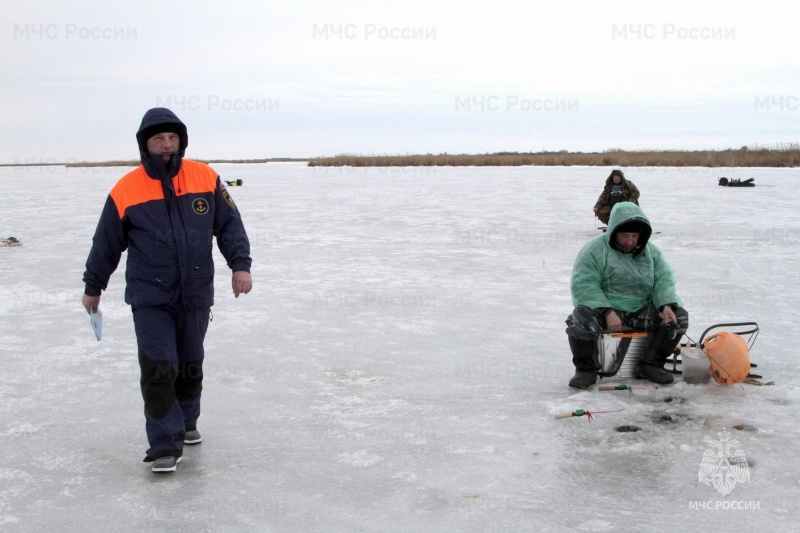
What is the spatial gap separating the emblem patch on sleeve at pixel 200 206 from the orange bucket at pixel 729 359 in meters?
2.78

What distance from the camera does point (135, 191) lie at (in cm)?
327

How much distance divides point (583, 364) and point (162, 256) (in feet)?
7.74

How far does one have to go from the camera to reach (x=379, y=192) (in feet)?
75.8

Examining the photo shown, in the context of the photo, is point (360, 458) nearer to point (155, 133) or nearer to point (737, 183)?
point (155, 133)

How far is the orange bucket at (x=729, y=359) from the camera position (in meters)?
4.18

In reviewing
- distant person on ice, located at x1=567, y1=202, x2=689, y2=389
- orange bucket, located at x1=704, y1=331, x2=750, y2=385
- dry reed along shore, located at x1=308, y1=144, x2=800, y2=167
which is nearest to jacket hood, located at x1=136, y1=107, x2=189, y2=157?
distant person on ice, located at x1=567, y1=202, x2=689, y2=389

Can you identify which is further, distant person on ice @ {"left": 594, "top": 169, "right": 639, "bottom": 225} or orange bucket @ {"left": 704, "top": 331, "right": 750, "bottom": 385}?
distant person on ice @ {"left": 594, "top": 169, "right": 639, "bottom": 225}

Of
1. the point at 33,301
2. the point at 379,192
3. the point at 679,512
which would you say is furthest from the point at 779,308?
the point at 379,192

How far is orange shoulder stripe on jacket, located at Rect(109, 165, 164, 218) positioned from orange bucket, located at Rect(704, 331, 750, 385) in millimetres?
2981

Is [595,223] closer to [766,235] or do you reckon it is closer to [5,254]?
[766,235]

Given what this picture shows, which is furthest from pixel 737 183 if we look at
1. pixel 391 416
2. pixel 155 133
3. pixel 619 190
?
pixel 155 133

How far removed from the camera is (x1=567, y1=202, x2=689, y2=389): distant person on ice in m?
4.30

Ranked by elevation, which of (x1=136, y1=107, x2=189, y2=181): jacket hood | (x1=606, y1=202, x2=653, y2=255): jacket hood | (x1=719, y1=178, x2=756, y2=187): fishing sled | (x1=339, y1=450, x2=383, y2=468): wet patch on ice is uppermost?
(x1=136, y1=107, x2=189, y2=181): jacket hood

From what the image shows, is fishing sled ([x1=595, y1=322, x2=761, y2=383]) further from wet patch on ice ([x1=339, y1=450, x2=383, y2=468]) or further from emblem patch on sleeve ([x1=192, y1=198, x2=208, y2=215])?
emblem patch on sleeve ([x1=192, y1=198, x2=208, y2=215])
